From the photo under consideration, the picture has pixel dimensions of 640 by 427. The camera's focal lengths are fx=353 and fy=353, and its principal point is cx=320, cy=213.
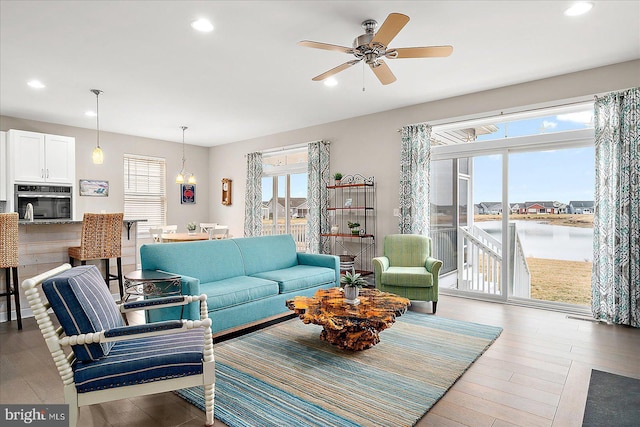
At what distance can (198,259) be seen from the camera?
3.75m

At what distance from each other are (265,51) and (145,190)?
5305 mm

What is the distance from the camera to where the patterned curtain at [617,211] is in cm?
373

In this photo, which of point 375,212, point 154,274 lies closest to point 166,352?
point 154,274

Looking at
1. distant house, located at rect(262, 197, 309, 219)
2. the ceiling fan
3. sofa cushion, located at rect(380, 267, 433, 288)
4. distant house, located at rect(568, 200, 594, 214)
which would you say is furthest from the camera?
distant house, located at rect(262, 197, 309, 219)

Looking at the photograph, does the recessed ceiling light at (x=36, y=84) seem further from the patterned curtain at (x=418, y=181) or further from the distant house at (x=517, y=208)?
the distant house at (x=517, y=208)

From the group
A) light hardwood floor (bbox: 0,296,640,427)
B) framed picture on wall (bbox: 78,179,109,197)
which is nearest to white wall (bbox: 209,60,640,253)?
framed picture on wall (bbox: 78,179,109,197)

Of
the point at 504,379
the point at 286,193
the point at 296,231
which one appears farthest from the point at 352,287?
the point at 286,193

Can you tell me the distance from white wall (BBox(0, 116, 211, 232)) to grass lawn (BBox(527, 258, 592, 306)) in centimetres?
658

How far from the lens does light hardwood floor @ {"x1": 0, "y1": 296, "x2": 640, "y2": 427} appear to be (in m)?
2.11

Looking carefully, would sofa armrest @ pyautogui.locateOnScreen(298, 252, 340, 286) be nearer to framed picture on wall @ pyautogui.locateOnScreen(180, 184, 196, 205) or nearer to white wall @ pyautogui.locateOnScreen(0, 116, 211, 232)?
white wall @ pyautogui.locateOnScreen(0, 116, 211, 232)

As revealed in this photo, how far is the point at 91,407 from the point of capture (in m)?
2.24

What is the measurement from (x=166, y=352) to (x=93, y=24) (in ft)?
9.42

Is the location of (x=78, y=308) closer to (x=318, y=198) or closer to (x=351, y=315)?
(x=351, y=315)

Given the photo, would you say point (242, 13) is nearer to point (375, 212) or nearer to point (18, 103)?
point (375, 212)
